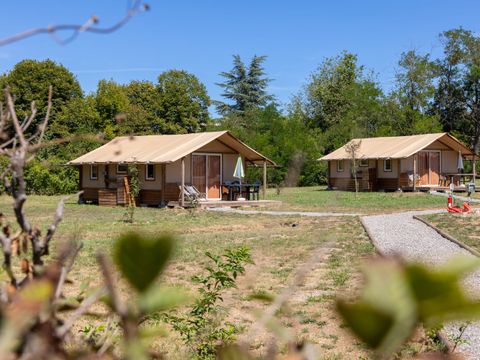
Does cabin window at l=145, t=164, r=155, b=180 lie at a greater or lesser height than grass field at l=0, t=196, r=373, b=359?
greater

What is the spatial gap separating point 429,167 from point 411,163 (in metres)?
1.40

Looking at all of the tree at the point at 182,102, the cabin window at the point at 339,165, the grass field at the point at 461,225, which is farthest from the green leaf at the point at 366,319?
the tree at the point at 182,102

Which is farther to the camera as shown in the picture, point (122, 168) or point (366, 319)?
point (122, 168)

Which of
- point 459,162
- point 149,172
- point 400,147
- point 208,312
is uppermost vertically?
point 400,147

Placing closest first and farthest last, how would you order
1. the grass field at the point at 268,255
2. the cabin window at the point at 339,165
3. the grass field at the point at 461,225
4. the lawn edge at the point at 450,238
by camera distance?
the grass field at the point at 268,255 → the lawn edge at the point at 450,238 → the grass field at the point at 461,225 → the cabin window at the point at 339,165

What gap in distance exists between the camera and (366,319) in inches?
17.1

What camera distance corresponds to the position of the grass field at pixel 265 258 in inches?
129

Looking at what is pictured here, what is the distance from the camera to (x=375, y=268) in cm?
44

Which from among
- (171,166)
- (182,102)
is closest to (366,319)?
(171,166)

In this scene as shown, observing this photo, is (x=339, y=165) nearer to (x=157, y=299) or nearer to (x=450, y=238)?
(x=450, y=238)

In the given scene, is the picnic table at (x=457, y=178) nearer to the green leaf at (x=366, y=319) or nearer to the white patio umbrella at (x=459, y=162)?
the white patio umbrella at (x=459, y=162)

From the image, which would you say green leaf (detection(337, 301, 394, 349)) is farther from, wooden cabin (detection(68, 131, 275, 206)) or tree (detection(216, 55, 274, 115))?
tree (detection(216, 55, 274, 115))

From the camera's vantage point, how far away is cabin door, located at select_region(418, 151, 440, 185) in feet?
119

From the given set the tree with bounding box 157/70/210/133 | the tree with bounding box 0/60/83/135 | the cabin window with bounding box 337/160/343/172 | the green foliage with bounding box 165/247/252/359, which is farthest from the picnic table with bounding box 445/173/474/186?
the green foliage with bounding box 165/247/252/359
